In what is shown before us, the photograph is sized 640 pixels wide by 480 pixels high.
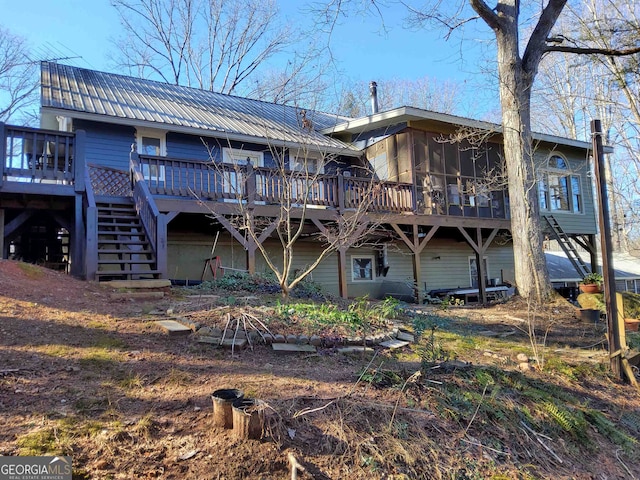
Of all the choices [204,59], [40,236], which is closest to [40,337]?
[40,236]

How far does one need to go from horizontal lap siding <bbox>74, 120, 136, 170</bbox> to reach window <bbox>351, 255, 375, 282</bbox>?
7142 millimetres

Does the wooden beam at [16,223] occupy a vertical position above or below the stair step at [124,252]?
above

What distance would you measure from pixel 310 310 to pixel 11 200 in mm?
6505

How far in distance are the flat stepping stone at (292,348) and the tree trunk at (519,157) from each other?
22.5 feet

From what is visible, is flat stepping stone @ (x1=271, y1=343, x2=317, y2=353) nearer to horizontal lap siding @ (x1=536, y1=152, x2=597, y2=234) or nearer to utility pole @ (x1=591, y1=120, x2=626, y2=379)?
utility pole @ (x1=591, y1=120, x2=626, y2=379)

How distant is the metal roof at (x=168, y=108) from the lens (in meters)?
10.3

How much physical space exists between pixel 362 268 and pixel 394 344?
9187 mm

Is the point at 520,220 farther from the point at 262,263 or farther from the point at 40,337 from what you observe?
the point at 40,337

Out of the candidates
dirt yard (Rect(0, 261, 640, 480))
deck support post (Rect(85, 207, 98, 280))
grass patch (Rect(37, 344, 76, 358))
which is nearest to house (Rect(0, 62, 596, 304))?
deck support post (Rect(85, 207, 98, 280))

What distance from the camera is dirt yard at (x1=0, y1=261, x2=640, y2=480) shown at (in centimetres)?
244

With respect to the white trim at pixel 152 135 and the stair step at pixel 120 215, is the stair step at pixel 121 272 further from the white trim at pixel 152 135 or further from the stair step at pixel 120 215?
the white trim at pixel 152 135

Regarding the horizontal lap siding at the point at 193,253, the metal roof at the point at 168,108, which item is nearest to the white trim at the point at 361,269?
the metal roof at the point at 168,108

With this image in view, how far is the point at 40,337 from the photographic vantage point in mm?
4008

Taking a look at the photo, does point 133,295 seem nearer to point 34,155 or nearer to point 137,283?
point 137,283
